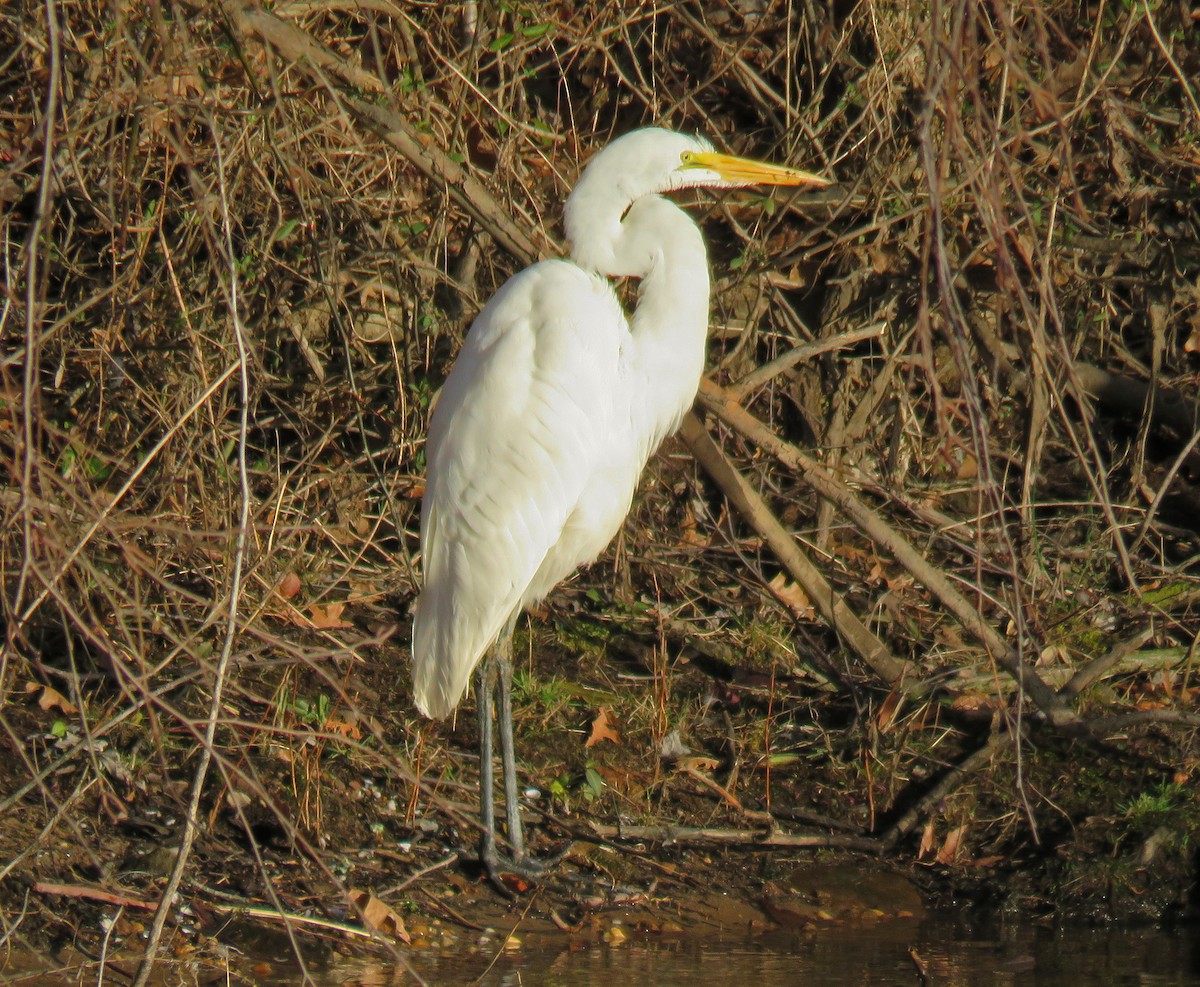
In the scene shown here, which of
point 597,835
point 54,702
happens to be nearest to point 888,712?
point 597,835

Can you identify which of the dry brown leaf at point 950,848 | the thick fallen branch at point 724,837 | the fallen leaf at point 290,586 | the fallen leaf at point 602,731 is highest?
the fallen leaf at point 290,586

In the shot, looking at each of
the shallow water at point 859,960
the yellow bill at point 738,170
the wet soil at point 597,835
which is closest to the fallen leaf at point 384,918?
the wet soil at point 597,835

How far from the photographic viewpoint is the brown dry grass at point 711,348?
429 centimetres

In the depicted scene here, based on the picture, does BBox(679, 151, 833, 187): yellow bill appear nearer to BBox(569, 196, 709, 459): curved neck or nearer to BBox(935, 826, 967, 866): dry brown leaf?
BBox(569, 196, 709, 459): curved neck

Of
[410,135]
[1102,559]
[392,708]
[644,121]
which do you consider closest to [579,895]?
[392,708]

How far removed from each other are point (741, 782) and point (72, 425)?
2.38m

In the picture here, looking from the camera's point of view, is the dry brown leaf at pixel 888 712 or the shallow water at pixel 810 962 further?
the dry brown leaf at pixel 888 712

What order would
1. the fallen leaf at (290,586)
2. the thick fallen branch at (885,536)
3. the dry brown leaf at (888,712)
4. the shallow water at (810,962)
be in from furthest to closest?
the fallen leaf at (290,586) < the dry brown leaf at (888,712) < the thick fallen branch at (885,536) < the shallow water at (810,962)

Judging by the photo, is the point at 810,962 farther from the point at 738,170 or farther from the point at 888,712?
the point at 738,170

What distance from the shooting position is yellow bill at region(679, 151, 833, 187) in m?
3.83

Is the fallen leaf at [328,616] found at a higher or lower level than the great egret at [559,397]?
lower

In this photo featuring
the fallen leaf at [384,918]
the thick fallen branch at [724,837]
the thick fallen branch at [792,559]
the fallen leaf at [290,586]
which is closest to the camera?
the fallen leaf at [384,918]

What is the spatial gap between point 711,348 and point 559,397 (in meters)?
1.67

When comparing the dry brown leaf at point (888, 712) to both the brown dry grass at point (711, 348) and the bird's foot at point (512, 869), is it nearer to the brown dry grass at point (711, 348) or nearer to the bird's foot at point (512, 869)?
the brown dry grass at point (711, 348)
